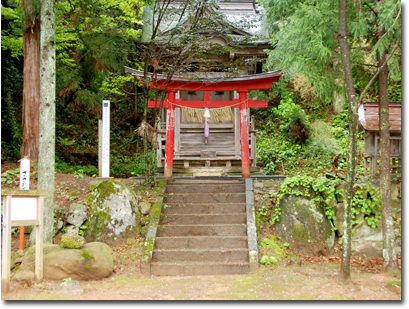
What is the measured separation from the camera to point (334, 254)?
7000mm

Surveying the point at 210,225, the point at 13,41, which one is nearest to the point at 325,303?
the point at 210,225

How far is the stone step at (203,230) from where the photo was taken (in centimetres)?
725

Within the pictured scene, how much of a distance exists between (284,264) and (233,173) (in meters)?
5.31

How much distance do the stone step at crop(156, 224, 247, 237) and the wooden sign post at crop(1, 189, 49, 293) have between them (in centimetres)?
253

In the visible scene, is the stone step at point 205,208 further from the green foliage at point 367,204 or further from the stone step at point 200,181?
the green foliage at point 367,204

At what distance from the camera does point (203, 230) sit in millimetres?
7316

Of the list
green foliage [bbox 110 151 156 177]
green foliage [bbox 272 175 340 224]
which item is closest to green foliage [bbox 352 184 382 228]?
green foliage [bbox 272 175 340 224]

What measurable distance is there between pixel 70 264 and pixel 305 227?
484 centimetres

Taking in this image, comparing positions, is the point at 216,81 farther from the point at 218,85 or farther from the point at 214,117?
the point at 214,117

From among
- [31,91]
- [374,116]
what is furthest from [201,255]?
[31,91]

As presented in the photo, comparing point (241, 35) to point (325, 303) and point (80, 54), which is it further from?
point (325, 303)

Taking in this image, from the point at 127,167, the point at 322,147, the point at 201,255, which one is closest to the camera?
the point at 201,255

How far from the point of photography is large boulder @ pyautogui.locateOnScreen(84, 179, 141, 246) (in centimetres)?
713

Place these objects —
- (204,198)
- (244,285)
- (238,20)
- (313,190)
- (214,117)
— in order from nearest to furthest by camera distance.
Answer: (244,285) < (313,190) < (204,198) < (214,117) < (238,20)
